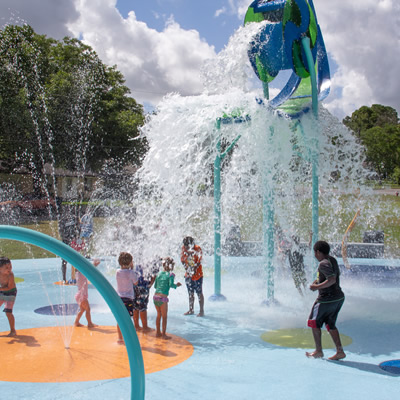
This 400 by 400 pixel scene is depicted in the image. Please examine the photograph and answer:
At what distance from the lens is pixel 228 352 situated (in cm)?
546

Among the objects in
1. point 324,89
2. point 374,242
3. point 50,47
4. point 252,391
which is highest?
point 50,47

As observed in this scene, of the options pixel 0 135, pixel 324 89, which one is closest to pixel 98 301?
pixel 324 89

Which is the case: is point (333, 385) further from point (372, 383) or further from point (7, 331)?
point (7, 331)

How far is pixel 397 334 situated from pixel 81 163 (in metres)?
27.2

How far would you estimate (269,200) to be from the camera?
297 inches

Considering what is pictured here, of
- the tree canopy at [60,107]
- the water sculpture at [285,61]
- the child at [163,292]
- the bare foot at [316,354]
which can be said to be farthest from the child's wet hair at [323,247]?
the tree canopy at [60,107]

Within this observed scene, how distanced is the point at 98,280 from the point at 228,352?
307 centimetres

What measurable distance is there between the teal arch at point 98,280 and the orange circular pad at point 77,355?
6.31 ft

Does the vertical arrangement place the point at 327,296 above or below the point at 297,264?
below

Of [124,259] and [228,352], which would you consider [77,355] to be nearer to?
[124,259]

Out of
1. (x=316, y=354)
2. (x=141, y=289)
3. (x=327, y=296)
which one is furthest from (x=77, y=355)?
(x=327, y=296)

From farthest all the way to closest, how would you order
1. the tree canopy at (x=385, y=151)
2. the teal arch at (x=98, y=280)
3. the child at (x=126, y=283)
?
the tree canopy at (x=385, y=151) → the child at (x=126, y=283) → the teal arch at (x=98, y=280)

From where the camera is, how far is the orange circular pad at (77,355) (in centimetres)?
470

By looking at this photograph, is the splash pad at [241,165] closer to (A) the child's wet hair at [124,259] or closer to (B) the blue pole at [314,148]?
(B) the blue pole at [314,148]
